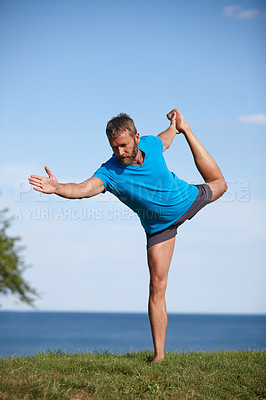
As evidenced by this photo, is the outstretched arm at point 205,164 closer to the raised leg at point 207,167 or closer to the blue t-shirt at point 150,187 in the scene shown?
the raised leg at point 207,167

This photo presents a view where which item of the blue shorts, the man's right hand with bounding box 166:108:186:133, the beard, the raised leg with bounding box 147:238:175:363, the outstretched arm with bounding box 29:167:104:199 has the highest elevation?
the man's right hand with bounding box 166:108:186:133

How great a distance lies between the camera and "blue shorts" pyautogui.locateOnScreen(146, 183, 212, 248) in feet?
18.2

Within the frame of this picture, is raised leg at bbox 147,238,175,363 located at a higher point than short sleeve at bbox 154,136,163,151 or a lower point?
lower

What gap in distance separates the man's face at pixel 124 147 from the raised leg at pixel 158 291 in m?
1.12

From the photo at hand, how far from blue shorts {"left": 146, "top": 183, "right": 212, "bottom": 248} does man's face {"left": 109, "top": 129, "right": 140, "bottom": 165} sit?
99 cm

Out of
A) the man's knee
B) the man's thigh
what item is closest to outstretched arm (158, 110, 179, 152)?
the man's thigh

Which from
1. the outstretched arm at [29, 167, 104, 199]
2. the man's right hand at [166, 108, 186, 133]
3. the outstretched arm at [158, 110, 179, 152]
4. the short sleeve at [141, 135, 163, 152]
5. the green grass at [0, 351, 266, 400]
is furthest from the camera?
the man's right hand at [166, 108, 186, 133]

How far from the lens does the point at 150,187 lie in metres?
5.31

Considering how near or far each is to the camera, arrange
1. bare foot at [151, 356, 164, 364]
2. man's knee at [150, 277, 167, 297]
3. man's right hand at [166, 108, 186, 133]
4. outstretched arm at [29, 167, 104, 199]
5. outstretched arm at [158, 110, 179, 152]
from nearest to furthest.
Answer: outstretched arm at [29, 167, 104, 199], bare foot at [151, 356, 164, 364], man's knee at [150, 277, 167, 297], outstretched arm at [158, 110, 179, 152], man's right hand at [166, 108, 186, 133]

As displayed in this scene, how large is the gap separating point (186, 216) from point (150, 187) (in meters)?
0.75

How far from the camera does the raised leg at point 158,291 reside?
5480mm

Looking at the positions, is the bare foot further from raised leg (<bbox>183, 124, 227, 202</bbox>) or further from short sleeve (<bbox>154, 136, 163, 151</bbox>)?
short sleeve (<bbox>154, 136, 163, 151</bbox>)

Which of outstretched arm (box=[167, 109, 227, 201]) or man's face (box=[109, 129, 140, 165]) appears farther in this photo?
outstretched arm (box=[167, 109, 227, 201])

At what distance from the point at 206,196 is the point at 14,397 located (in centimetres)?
330
